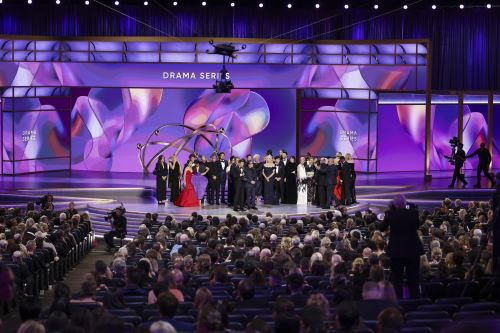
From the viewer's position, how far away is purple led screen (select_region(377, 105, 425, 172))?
1282 inches

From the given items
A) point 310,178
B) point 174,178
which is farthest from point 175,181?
point 310,178

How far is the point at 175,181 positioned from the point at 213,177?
130 cm

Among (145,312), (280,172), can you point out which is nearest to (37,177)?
(280,172)

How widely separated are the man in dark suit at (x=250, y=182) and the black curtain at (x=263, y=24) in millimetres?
8150

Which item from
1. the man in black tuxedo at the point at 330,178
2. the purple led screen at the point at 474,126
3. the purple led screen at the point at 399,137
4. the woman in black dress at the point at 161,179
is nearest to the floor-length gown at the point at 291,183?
the man in black tuxedo at the point at 330,178

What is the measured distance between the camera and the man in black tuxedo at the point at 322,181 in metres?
24.7

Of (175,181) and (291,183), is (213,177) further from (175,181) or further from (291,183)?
(291,183)

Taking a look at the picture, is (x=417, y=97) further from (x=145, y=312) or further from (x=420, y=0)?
(x=145, y=312)

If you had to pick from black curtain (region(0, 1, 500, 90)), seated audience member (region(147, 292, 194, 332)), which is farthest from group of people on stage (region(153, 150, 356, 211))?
seated audience member (region(147, 292, 194, 332))

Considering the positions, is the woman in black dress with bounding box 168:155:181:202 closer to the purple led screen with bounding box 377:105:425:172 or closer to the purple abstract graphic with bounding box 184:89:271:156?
the purple abstract graphic with bounding box 184:89:271:156

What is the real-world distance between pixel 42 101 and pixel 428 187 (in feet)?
43.9

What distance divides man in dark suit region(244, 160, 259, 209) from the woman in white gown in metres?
1.38

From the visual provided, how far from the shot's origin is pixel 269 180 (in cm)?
2505

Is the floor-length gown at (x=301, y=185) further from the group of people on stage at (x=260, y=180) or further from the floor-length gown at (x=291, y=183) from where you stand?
the floor-length gown at (x=291, y=183)
